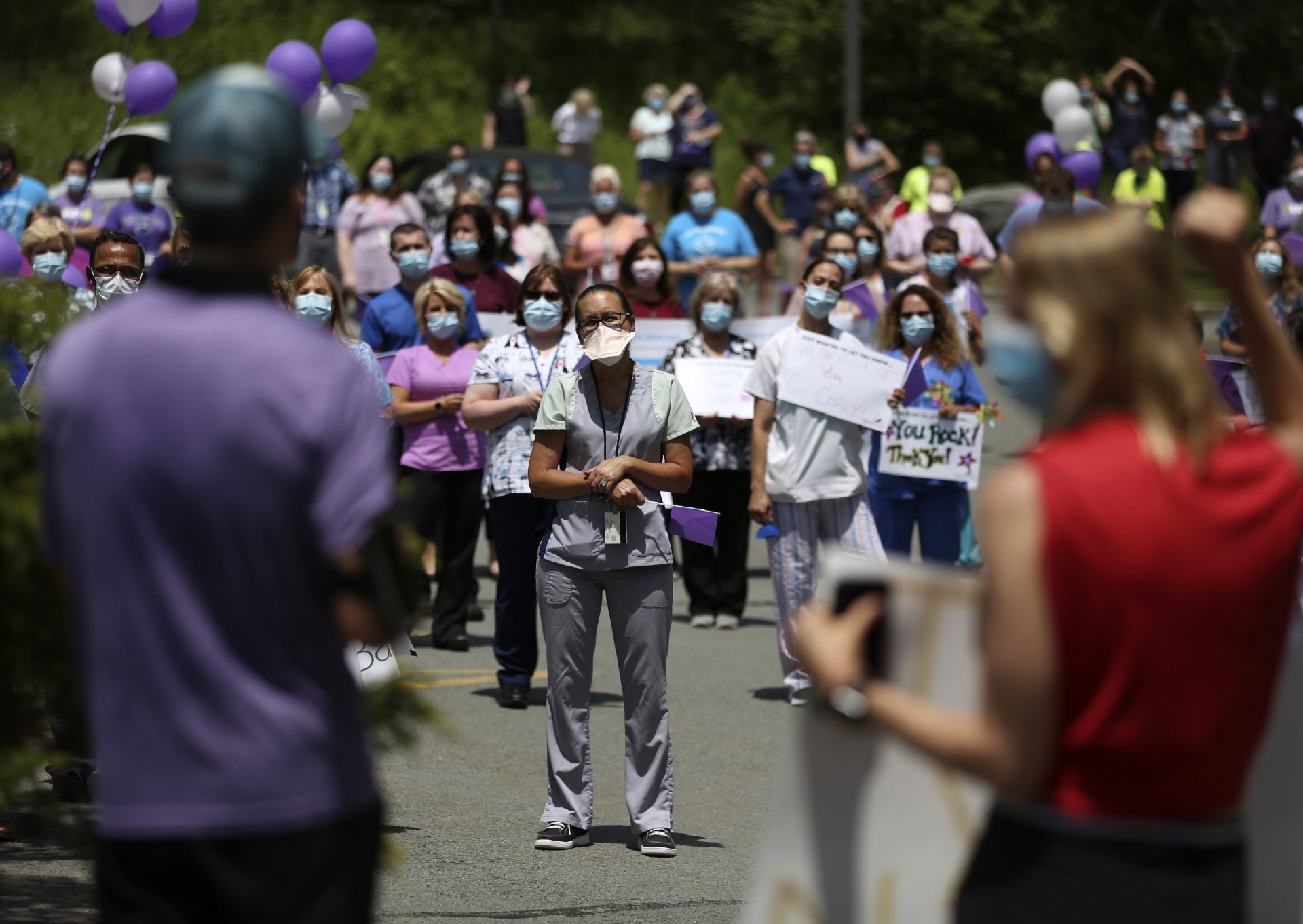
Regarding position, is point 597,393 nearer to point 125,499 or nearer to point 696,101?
point 125,499

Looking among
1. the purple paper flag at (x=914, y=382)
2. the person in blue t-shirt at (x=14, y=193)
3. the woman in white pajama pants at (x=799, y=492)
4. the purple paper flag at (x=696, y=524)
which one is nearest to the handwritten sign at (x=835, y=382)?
the woman in white pajama pants at (x=799, y=492)

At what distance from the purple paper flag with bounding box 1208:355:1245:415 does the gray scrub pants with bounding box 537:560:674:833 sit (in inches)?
96.2

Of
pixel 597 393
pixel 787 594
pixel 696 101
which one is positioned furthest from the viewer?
pixel 696 101

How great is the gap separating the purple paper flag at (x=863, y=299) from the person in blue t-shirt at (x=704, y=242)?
6.66ft

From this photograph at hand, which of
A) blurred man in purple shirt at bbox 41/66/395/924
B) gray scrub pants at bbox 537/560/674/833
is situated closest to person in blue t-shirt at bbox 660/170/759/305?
gray scrub pants at bbox 537/560/674/833

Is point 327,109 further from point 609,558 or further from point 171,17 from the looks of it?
point 609,558

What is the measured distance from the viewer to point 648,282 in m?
12.3

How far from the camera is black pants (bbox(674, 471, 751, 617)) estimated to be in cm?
1153

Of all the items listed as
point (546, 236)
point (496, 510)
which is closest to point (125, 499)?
point (496, 510)

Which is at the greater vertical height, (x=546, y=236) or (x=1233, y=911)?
(x=546, y=236)

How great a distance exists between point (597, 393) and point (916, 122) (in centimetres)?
3244

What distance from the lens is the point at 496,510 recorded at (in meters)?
9.45

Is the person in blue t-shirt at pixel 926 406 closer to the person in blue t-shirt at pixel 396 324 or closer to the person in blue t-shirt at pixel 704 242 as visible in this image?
the person in blue t-shirt at pixel 396 324

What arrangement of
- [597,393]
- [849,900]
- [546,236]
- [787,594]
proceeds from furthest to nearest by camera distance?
[546,236]
[787,594]
[597,393]
[849,900]
